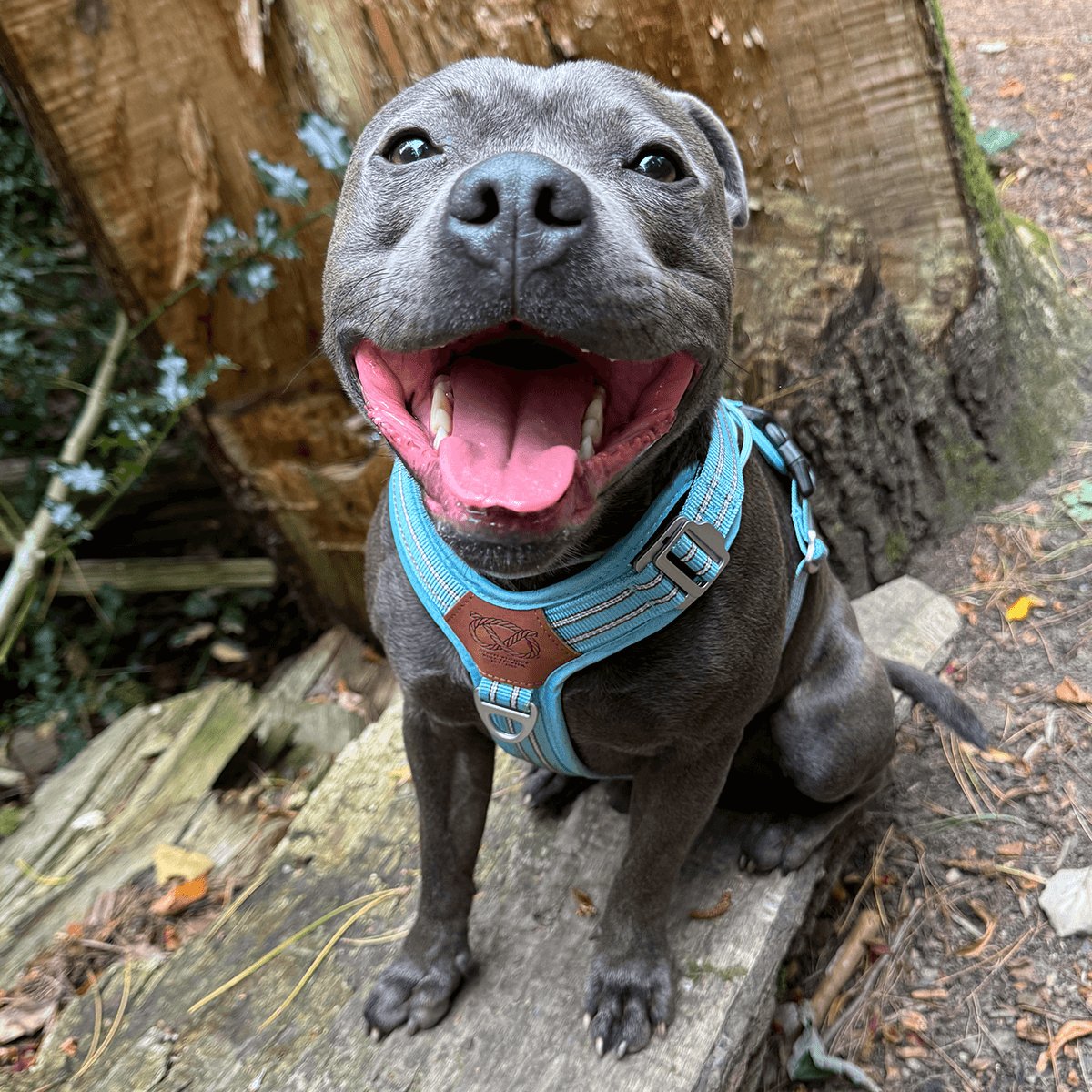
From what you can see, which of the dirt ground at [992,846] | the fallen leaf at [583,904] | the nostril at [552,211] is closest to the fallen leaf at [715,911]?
the fallen leaf at [583,904]

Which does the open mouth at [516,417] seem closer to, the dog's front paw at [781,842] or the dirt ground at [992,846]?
the dog's front paw at [781,842]

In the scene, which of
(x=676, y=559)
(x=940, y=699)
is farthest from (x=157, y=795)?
(x=940, y=699)

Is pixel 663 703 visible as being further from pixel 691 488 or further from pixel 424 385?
pixel 424 385

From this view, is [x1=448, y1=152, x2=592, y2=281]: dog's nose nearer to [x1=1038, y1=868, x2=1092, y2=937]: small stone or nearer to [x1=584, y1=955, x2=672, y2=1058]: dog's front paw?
[x1=584, y1=955, x2=672, y2=1058]: dog's front paw

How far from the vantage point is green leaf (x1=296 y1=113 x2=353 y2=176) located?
2.58m

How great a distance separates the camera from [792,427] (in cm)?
303

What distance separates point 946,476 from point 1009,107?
2776mm

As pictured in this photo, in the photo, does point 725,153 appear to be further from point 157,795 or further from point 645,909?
point 157,795

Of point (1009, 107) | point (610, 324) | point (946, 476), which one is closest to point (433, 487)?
point (610, 324)

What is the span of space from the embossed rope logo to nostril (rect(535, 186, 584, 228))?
0.71 meters

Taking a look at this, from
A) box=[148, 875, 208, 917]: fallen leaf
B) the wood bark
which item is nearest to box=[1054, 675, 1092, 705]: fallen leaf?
the wood bark

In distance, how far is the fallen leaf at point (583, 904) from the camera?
2.26 meters

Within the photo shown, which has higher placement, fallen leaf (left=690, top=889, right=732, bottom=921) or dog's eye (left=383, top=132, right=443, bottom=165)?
dog's eye (left=383, top=132, right=443, bottom=165)

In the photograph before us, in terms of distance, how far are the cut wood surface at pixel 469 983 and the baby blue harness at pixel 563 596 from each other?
2.33 ft
